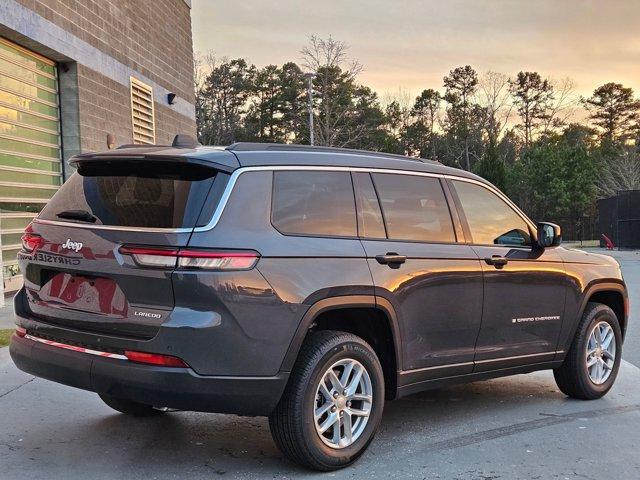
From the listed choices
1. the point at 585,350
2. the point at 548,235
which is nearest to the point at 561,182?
the point at 585,350

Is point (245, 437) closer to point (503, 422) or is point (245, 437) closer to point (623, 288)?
point (503, 422)

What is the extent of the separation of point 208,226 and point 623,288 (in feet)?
13.8

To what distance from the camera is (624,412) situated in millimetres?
5516

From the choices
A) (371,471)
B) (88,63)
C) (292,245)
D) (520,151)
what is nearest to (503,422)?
(371,471)

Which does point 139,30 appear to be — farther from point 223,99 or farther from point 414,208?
point 223,99

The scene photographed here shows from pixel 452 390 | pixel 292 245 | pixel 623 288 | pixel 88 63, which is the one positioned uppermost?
pixel 88 63

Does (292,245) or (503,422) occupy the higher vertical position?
(292,245)

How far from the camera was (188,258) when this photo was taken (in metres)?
3.58

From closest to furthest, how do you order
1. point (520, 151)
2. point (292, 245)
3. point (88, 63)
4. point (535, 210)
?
point (292, 245), point (88, 63), point (535, 210), point (520, 151)

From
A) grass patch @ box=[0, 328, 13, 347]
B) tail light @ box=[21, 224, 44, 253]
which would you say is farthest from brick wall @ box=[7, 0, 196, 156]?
tail light @ box=[21, 224, 44, 253]

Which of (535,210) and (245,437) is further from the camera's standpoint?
(535,210)

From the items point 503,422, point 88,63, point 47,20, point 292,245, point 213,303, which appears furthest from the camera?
point 88,63

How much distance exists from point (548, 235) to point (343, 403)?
7.73ft

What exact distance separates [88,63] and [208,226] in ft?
34.6
